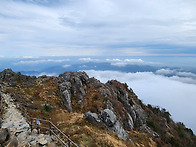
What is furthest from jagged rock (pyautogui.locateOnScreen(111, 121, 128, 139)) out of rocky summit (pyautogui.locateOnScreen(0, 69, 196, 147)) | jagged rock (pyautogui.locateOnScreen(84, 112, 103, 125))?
jagged rock (pyautogui.locateOnScreen(84, 112, 103, 125))

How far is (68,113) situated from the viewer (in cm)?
2778

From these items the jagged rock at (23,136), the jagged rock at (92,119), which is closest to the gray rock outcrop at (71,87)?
the jagged rock at (92,119)

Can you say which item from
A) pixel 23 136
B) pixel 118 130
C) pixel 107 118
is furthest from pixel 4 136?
pixel 118 130

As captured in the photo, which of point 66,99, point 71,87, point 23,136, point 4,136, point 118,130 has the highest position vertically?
point 4,136

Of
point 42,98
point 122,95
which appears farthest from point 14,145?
point 122,95

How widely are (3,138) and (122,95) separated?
2217 inches

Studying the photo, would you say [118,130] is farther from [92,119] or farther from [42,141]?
[42,141]

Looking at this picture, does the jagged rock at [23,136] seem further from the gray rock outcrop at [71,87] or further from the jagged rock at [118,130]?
the gray rock outcrop at [71,87]

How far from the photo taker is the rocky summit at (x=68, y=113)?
1446 centimetres

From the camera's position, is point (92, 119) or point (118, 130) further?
point (118, 130)

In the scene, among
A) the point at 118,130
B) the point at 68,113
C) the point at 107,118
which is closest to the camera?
the point at 107,118

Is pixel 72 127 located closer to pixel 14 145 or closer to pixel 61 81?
pixel 14 145

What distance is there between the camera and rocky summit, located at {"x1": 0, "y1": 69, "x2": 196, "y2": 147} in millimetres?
14461

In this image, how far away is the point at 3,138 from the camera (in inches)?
370
